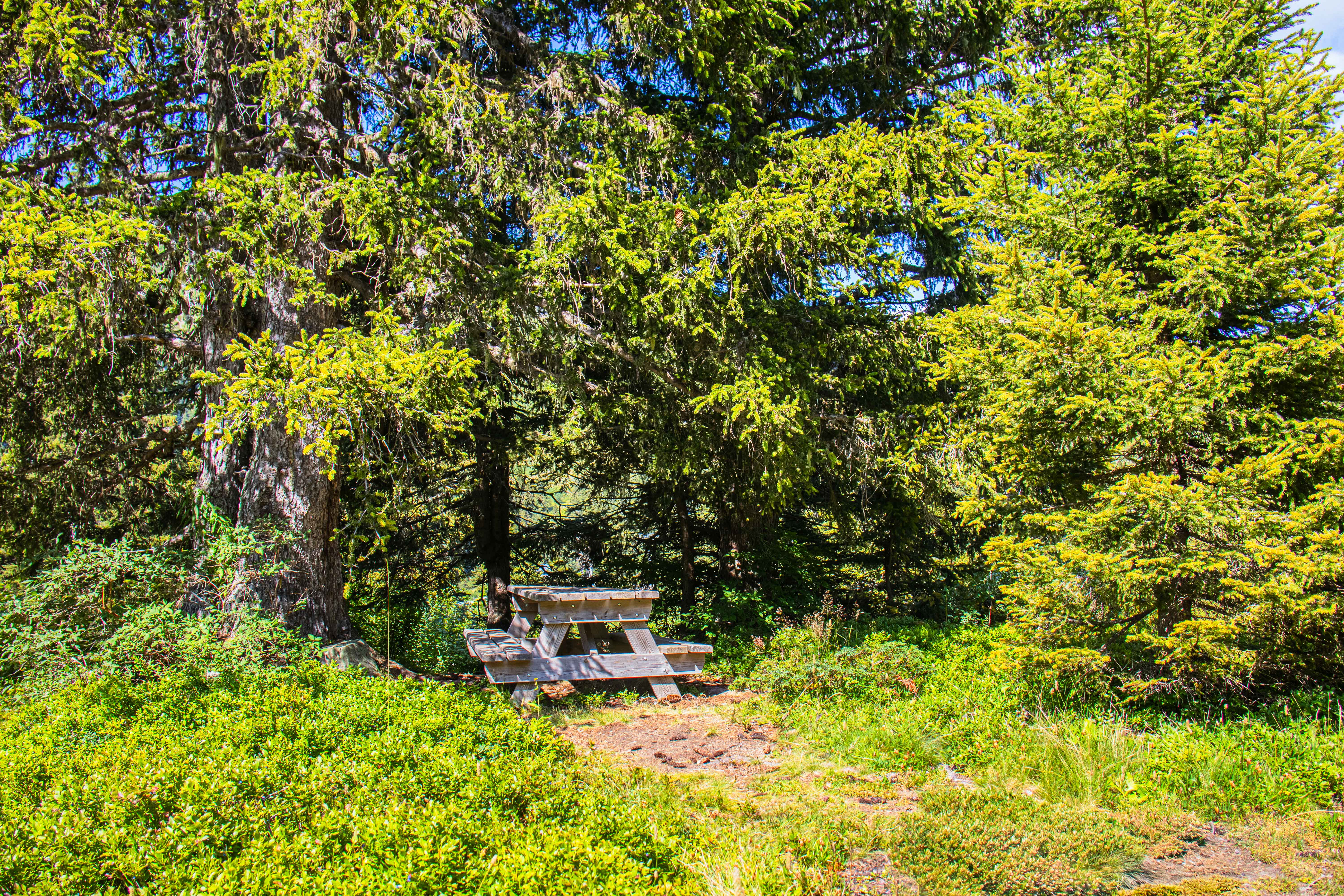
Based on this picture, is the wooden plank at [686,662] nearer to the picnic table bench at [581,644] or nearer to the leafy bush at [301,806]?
the picnic table bench at [581,644]

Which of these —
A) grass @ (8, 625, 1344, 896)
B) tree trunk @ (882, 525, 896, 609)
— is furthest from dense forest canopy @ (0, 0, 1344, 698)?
grass @ (8, 625, 1344, 896)

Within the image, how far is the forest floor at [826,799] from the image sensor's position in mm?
3617

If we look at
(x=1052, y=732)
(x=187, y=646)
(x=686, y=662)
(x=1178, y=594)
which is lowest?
(x=686, y=662)

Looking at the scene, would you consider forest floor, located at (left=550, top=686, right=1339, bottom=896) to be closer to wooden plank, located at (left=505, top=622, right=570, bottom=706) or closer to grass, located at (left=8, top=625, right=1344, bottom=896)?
grass, located at (left=8, top=625, right=1344, bottom=896)

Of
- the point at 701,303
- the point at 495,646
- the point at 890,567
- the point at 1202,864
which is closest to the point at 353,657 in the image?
the point at 495,646

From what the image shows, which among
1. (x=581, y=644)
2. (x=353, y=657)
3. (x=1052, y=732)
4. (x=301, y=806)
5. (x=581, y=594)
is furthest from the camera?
(x=581, y=644)

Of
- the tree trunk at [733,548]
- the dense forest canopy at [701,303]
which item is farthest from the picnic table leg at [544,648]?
the tree trunk at [733,548]

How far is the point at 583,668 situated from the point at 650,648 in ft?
2.50

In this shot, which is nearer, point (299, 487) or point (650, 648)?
point (299, 487)

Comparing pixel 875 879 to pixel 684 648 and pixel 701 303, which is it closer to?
pixel 684 648

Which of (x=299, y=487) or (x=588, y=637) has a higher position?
(x=299, y=487)

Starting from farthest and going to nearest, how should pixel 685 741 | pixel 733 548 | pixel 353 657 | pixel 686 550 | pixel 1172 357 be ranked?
pixel 686 550, pixel 733 548, pixel 353 657, pixel 685 741, pixel 1172 357

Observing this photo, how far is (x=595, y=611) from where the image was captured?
26.7 feet

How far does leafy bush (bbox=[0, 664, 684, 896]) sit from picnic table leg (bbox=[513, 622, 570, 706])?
9.10 feet
